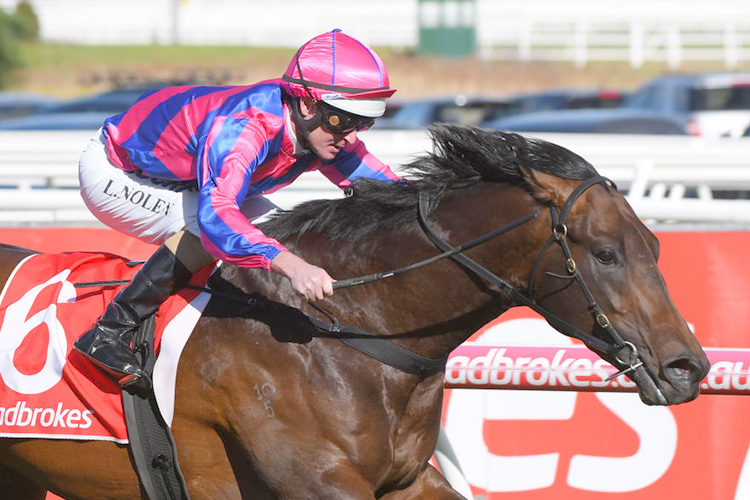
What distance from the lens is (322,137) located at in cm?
323

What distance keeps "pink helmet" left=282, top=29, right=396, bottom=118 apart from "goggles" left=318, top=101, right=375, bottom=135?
0.03m

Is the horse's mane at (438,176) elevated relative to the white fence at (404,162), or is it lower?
elevated

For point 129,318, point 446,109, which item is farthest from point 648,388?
point 446,109

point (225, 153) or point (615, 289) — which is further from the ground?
point (225, 153)

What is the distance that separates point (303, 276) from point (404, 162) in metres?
2.80

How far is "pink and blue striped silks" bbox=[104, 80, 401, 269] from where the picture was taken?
294cm

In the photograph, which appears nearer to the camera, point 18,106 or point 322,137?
point 322,137

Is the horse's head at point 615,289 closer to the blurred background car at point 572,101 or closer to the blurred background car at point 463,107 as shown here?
the blurred background car at point 463,107

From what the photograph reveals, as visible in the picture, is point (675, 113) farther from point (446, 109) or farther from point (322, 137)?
point (322, 137)

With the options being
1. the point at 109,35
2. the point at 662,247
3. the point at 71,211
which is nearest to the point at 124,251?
the point at 71,211

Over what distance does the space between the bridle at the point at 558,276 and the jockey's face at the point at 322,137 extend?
315 millimetres

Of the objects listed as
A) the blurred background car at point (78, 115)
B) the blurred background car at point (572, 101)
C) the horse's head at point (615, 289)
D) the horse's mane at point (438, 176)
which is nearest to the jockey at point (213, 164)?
the horse's mane at point (438, 176)

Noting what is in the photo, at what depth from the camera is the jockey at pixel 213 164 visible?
2959 millimetres

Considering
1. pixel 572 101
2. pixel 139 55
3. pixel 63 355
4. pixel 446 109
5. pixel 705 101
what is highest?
pixel 63 355
